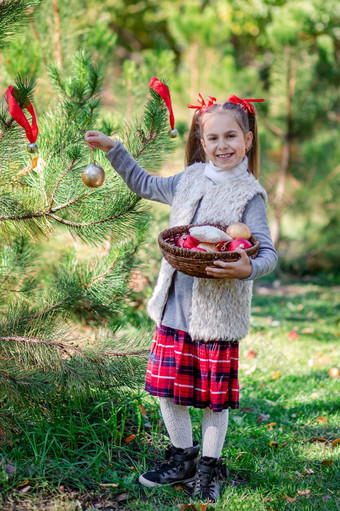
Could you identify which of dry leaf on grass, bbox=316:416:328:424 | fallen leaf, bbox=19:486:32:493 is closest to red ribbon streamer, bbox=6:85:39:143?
fallen leaf, bbox=19:486:32:493

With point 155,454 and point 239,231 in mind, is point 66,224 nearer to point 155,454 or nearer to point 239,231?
point 239,231

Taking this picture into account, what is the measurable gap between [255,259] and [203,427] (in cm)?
75

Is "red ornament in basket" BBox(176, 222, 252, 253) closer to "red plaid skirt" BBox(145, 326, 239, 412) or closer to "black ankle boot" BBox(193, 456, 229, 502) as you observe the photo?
"red plaid skirt" BBox(145, 326, 239, 412)

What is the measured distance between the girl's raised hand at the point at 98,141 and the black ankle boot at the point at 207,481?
1.28 metres

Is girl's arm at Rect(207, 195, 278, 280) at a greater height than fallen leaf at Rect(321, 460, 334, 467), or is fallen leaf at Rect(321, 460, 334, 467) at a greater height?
girl's arm at Rect(207, 195, 278, 280)

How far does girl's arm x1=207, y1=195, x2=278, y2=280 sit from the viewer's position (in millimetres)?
1738

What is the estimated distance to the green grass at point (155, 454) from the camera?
1.99m

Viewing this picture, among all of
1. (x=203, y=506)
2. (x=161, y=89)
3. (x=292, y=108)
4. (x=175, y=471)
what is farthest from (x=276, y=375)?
(x=292, y=108)

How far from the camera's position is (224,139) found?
6.59 feet

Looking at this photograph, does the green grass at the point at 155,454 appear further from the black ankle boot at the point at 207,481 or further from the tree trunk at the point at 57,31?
the tree trunk at the point at 57,31

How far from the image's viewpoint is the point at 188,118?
20.6 ft

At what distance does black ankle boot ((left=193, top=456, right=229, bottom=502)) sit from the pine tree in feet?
1.47

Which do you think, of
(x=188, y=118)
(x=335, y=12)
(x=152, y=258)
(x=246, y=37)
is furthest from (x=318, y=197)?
(x=246, y=37)

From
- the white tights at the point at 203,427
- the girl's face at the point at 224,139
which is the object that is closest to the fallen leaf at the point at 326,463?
the white tights at the point at 203,427
